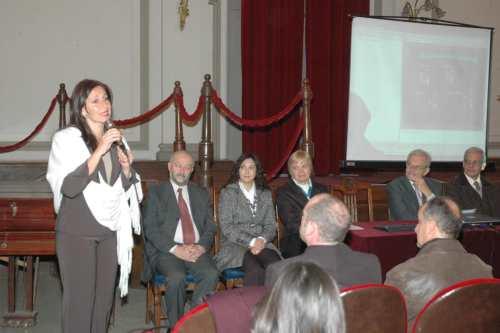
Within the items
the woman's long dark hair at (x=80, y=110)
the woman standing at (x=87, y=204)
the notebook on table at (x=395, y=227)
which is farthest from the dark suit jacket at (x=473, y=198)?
the woman's long dark hair at (x=80, y=110)

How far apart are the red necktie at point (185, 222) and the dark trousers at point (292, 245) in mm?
677

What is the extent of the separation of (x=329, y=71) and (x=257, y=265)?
12.3 feet

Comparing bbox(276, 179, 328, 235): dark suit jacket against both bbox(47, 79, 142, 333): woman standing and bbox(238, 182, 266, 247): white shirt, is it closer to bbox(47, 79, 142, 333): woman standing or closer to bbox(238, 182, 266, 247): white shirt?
bbox(238, 182, 266, 247): white shirt

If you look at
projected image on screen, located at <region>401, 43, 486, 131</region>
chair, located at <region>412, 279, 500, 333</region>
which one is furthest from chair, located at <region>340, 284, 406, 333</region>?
projected image on screen, located at <region>401, 43, 486, 131</region>

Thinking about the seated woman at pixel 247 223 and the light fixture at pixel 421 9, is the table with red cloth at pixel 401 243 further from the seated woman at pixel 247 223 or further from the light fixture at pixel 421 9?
the light fixture at pixel 421 9

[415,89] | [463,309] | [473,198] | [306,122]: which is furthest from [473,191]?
[463,309]

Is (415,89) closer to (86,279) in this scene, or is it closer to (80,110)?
(80,110)

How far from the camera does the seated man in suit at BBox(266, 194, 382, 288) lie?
2.27 meters

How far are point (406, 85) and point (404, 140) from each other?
1.88ft

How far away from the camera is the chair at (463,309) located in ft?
6.65

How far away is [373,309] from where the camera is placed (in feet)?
6.56

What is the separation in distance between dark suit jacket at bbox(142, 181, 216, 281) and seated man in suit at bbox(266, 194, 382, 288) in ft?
5.68

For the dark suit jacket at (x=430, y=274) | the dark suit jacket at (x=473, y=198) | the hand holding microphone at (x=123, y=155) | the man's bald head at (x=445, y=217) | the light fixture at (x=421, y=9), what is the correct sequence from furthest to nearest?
the light fixture at (x=421, y=9) < the dark suit jacket at (x=473, y=198) < the hand holding microphone at (x=123, y=155) < the man's bald head at (x=445, y=217) < the dark suit jacket at (x=430, y=274)

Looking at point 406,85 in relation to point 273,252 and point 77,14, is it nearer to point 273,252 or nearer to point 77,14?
point 273,252
